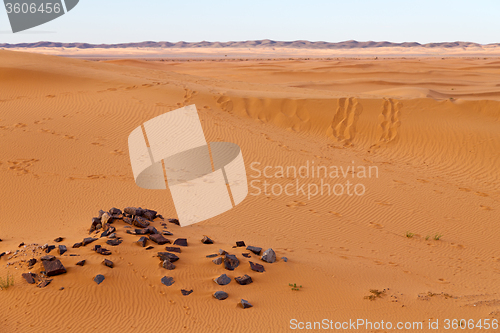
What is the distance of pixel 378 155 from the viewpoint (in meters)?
12.1

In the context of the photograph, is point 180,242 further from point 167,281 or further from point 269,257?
point 269,257

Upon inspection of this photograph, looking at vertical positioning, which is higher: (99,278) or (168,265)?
(99,278)

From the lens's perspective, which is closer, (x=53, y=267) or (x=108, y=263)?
(x=53, y=267)

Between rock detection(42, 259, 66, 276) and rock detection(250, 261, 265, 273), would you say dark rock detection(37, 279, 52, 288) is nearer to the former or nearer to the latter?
rock detection(42, 259, 66, 276)

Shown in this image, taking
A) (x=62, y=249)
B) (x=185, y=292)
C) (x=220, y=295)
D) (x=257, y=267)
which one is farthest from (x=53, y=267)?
(x=257, y=267)

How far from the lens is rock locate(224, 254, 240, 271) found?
4.85 m

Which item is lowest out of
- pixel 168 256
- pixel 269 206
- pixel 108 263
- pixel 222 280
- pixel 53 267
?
pixel 269 206

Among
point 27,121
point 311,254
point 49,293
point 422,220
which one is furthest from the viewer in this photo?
point 27,121

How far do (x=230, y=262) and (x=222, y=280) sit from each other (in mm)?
337

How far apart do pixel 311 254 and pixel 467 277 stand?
222 centimetres

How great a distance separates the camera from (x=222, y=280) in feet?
15.1

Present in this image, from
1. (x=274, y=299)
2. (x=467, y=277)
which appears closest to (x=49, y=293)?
(x=274, y=299)

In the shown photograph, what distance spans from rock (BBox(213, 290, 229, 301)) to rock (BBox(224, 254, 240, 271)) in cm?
48

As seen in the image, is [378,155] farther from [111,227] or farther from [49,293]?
[49,293]
